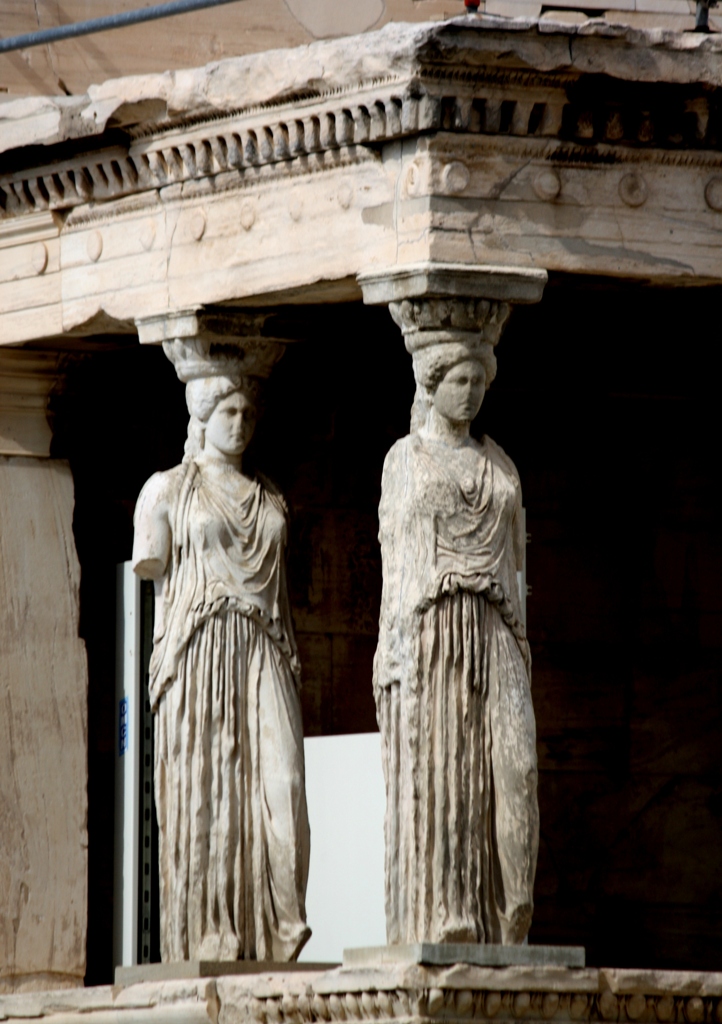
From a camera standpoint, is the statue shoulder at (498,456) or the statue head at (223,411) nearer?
the statue shoulder at (498,456)

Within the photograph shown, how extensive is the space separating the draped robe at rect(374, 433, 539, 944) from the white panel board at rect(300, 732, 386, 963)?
1145 mm

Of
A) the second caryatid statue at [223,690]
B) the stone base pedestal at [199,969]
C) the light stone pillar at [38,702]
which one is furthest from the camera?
the light stone pillar at [38,702]

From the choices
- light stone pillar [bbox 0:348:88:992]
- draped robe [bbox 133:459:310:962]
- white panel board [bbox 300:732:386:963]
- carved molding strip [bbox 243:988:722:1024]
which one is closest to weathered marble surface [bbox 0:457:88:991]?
light stone pillar [bbox 0:348:88:992]

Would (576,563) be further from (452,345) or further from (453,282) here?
(453,282)

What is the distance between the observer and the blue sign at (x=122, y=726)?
12.7 meters

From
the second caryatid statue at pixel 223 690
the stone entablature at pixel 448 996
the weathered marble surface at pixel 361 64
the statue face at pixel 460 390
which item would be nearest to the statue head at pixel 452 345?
the statue face at pixel 460 390

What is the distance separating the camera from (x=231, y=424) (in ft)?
38.6

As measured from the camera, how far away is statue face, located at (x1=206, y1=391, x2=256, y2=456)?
1176cm

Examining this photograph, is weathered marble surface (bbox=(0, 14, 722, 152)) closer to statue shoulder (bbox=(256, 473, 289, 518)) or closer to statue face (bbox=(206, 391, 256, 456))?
statue face (bbox=(206, 391, 256, 456))

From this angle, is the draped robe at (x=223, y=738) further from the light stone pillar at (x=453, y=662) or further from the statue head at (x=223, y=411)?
the light stone pillar at (x=453, y=662)

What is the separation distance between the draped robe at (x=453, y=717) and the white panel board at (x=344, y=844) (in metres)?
1.15

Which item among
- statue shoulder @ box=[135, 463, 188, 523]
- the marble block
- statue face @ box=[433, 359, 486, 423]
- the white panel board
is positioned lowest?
the marble block

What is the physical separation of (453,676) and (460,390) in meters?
0.88

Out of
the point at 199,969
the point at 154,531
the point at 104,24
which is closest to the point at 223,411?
the point at 154,531
